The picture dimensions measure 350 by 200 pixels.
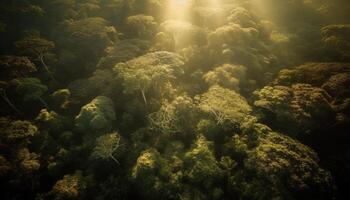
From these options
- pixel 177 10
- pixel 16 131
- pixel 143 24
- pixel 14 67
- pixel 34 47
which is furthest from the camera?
pixel 177 10

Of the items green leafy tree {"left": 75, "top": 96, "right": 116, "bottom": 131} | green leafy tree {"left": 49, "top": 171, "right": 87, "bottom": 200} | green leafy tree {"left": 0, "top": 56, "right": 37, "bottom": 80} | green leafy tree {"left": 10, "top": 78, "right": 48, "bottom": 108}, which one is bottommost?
green leafy tree {"left": 49, "top": 171, "right": 87, "bottom": 200}

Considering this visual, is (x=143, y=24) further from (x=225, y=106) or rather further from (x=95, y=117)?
(x=225, y=106)

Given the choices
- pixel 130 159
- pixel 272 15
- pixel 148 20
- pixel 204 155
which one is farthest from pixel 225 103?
pixel 272 15

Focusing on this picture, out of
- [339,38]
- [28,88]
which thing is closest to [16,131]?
[28,88]

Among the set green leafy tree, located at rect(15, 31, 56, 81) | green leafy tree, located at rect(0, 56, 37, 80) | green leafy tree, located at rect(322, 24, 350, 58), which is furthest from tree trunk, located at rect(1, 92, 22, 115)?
green leafy tree, located at rect(322, 24, 350, 58)

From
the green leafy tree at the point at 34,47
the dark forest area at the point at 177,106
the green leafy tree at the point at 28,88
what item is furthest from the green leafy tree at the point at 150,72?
the green leafy tree at the point at 34,47

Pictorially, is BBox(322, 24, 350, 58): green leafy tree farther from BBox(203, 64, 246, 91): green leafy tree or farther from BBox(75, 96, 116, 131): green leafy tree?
BBox(75, 96, 116, 131): green leafy tree

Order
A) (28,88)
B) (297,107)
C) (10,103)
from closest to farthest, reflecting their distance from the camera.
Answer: (297,107)
(28,88)
(10,103)

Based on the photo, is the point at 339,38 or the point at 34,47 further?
the point at 339,38
